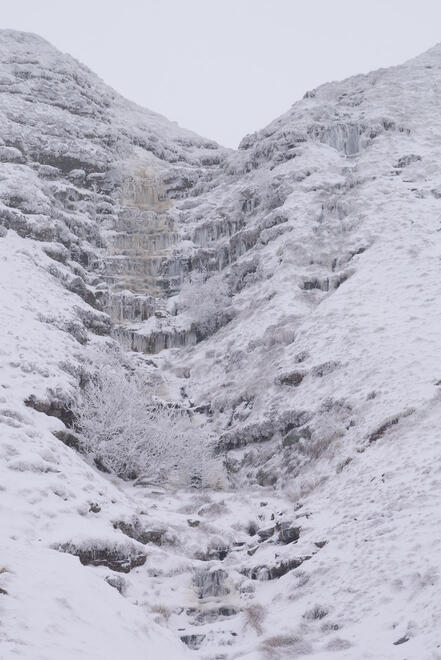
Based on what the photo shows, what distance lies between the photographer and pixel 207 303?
113ft

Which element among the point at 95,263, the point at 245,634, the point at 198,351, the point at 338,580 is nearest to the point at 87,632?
the point at 245,634

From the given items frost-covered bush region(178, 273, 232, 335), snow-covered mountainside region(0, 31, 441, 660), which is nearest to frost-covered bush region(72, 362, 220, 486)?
→ snow-covered mountainside region(0, 31, 441, 660)

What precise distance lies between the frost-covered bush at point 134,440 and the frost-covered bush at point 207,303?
1201 centimetres

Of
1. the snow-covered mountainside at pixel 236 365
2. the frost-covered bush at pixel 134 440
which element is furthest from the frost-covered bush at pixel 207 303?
the frost-covered bush at pixel 134 440

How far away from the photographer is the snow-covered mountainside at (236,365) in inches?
392

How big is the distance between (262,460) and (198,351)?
39.0 ft

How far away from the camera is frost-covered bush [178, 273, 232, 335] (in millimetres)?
33344

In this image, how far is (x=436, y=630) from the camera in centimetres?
826

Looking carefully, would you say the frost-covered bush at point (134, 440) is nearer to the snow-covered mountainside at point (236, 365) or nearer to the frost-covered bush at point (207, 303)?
the snow-covered mountainside at point (236, 365)

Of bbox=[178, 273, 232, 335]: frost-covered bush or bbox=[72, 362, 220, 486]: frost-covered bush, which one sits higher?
bbox=[178, 273, 232, 335]: frost-covered bush

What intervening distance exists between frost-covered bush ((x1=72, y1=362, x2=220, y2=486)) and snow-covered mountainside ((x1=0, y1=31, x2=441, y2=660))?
0.56 m

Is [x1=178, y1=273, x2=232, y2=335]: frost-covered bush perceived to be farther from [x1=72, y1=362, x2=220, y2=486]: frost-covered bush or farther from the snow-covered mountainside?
[x1=72, y1=362, x2=220, y2=486]: frost-covered bush

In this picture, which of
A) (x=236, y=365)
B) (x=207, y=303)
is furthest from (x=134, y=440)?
(x=207, y=303)

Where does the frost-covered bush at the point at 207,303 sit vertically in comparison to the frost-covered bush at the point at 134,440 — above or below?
above
